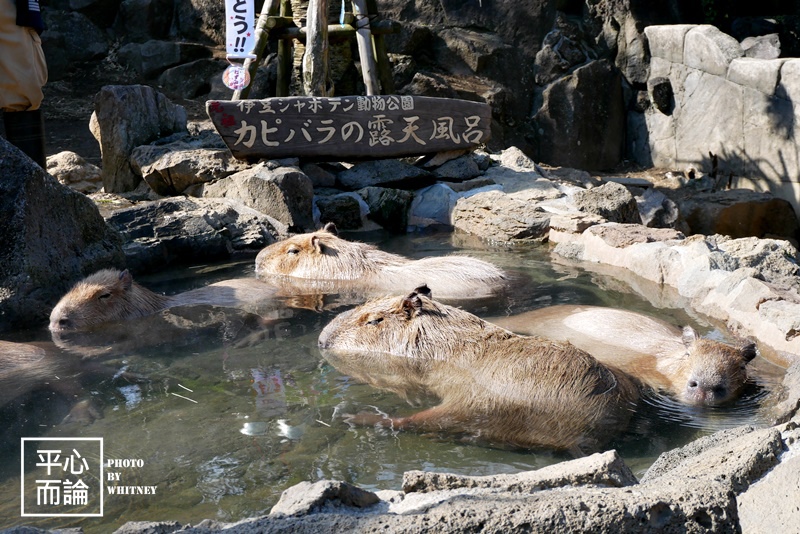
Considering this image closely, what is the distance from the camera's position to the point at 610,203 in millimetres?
7910

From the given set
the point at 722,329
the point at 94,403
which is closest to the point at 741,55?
the point at 722,329

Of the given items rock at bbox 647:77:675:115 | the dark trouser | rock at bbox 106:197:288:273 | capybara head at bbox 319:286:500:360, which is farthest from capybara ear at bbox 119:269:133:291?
rock at bbox 647:77:675:115

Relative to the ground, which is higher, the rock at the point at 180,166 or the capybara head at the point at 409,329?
the rock at the point at 180,166

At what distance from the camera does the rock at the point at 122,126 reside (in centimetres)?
868

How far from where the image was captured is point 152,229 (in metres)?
6.81

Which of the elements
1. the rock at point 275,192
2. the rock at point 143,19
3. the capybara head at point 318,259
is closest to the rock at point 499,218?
the rock at point 275,192

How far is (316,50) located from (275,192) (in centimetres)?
260

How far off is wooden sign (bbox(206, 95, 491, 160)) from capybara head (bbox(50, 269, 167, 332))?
3.28m

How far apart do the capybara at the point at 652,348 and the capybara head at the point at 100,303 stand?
7.59 ft

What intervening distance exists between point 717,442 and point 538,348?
1.10 meters

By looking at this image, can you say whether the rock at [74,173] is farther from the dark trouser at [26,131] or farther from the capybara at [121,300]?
the capybara at [121,300]

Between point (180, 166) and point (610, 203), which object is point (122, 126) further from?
point (610, 203)

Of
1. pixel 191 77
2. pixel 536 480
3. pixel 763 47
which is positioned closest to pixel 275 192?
pixel 536 480

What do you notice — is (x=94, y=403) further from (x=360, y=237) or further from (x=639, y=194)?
(x=639, y=194)
